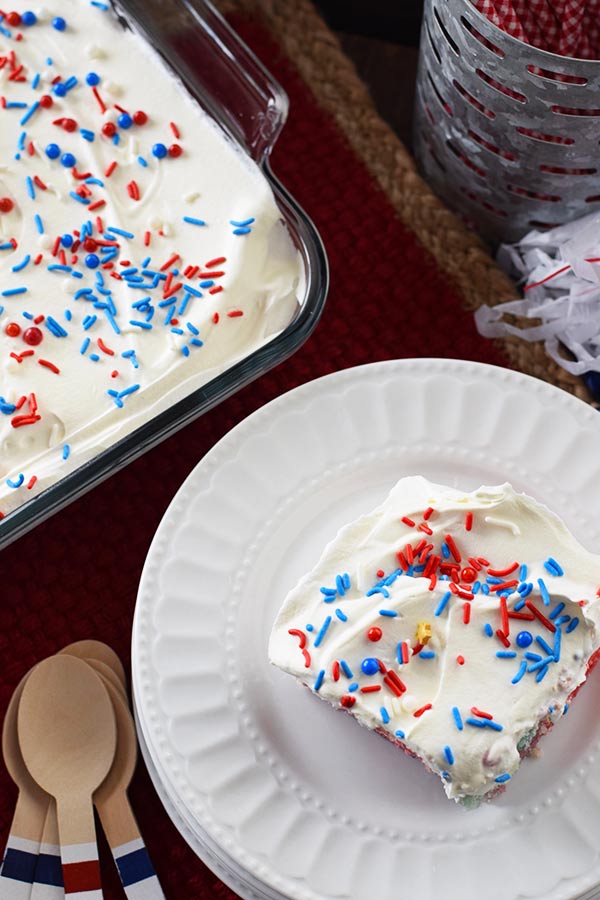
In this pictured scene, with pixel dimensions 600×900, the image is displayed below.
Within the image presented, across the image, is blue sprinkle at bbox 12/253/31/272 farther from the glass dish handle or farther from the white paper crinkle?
the white paper crinkle

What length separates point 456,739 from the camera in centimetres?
124

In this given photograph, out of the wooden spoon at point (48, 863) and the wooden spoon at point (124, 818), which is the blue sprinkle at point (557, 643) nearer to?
the wooden spoon at point (124, 818)

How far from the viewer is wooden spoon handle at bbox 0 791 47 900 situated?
138 cm

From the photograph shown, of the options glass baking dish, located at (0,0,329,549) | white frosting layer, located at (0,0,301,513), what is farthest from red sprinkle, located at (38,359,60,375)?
glass baking dish, located at (0,0,329,549)

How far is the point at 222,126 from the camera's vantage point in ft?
5.29

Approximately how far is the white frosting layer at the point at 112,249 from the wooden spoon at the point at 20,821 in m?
0.30

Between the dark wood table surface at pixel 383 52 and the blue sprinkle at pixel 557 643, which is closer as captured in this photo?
the blue sprinkle at pixel 557 643

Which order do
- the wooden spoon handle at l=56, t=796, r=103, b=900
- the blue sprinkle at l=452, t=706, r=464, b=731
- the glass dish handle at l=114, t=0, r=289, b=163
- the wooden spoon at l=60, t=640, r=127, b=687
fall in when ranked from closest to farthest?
the blue sprinkle at l=452, t=706, r=464, b=731 < the wooden spoon handle at l=56, t=796, r=103, b=900 < the wooden spoon at l=60, t=640, r=127, b=687 < the glass dish handle at l=114, t=0, r=289, b=163

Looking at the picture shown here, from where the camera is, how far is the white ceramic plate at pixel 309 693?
1.32 m

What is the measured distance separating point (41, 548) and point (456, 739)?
0.63 m

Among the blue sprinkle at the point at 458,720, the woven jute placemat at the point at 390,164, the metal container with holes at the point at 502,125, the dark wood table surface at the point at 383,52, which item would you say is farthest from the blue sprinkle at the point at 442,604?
the dark wood table surface at the point at 383,52

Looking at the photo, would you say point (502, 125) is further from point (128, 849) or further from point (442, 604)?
point (128, 849)

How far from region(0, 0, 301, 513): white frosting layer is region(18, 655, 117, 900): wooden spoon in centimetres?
24

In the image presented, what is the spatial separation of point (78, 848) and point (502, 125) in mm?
1062
